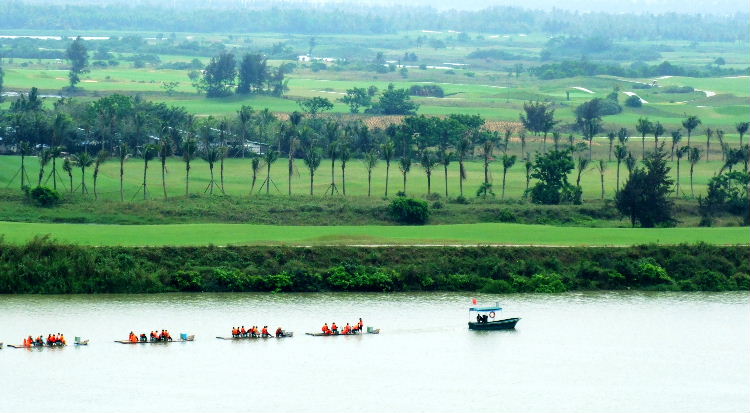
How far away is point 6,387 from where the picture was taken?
5678 centimetres

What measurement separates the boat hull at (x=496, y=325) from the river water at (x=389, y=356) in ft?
1.64

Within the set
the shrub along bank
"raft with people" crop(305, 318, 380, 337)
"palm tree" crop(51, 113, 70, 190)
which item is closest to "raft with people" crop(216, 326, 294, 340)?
"raft with people" crop(305, 318, 380, 337)

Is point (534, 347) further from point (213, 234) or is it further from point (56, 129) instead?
point (56, 129)

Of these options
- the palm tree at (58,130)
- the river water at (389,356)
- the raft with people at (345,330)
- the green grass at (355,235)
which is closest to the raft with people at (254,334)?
the river water at (389,356)

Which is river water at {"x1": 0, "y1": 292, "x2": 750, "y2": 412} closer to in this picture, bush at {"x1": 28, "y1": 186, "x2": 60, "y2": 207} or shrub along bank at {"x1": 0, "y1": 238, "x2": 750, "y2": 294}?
shrub along bank at {"x1": 0, "y1": 238, "x2": 750, "y2": 294}

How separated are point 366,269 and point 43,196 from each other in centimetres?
2837

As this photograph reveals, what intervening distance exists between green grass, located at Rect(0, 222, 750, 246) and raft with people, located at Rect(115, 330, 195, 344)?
17.7 metres

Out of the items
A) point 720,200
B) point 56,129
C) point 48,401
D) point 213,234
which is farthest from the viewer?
point 56,129

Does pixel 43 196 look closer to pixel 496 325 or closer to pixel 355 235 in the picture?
pixel 355 235

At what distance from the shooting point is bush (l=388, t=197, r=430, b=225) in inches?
3903

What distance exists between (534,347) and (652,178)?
36.3m

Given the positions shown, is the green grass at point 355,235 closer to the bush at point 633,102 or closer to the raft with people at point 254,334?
the raft with people at point 254,334

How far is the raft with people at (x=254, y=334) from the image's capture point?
66438 mm

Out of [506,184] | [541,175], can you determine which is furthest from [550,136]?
[541,175]
